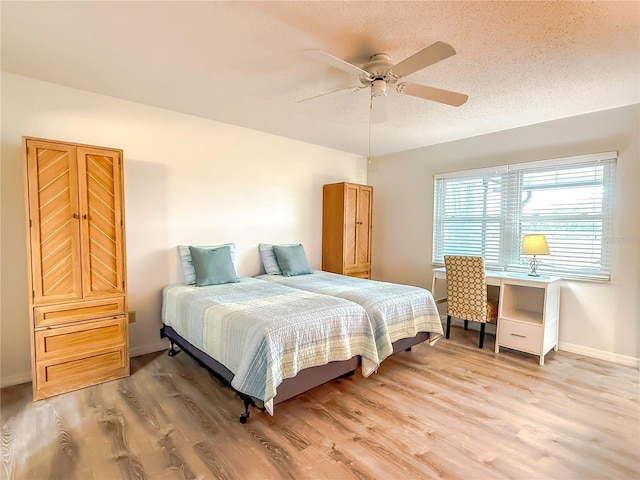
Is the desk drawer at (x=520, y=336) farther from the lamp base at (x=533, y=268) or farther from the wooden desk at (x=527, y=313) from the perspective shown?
the lamp base at (x=533, y=268)

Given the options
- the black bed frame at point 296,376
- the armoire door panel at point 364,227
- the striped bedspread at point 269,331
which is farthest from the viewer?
the armoire door panel at point 364,227

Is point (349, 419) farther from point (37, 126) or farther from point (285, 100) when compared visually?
point (37, 126)

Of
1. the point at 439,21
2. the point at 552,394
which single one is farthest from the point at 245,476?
the point at 439,21

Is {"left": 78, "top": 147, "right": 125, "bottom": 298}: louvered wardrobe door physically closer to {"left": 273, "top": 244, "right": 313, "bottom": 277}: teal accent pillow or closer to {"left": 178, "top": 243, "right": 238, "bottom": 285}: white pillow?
{"left": 178, "top": 243, "right": 238, "bottom": 285}: white pillow

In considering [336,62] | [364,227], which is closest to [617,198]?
[364,227]

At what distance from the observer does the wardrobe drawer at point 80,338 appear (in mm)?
2326

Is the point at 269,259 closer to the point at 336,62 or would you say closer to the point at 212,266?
the point at 212,266

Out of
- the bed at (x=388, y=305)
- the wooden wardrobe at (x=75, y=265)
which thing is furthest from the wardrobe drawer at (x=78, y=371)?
the bed at (x=388, y=305)

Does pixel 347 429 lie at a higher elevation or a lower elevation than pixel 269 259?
lower

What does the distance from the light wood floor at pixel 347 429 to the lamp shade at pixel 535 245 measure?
1.15 metres

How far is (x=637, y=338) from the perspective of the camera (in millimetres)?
2945

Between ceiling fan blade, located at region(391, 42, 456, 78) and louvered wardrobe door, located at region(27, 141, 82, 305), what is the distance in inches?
97.1

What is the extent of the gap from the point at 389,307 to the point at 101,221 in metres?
2.48

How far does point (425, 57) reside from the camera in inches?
69.0
